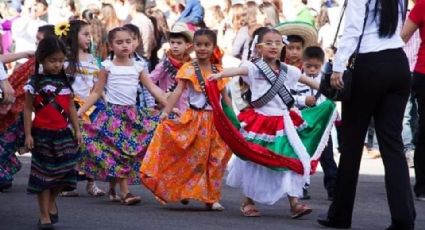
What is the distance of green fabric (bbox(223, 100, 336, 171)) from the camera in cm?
1060

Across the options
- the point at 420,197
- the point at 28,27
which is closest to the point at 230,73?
the point at 420,197

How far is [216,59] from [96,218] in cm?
189

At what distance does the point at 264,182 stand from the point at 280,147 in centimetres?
31

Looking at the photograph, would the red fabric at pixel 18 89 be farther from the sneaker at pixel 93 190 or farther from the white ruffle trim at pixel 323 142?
the white ruffle trim at pixel 323 142

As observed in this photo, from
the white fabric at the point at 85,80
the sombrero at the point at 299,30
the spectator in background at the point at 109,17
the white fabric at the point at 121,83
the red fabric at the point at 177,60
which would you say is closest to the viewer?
the white fabric at the point at 121,83

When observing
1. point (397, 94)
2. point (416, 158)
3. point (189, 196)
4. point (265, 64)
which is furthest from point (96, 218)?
point (416, 158)

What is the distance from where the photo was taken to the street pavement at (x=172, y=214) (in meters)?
10.0

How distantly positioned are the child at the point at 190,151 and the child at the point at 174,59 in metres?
1.11

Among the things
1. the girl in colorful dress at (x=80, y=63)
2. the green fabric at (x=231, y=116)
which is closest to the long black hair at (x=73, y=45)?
the girl in colorful dress at (x=80, y=63)

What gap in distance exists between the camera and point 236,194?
41.0ft

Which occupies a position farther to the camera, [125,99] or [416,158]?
[416,158]

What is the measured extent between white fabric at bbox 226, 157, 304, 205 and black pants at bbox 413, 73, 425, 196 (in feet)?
6.65

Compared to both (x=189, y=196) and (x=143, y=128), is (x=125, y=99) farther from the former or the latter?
(x=189, y=196)

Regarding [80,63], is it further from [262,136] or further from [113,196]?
[262,136]
